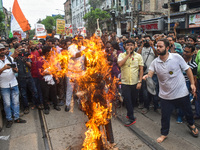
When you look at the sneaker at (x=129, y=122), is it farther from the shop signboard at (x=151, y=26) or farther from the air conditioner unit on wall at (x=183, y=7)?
the shop signboard at (x=151, y=26)

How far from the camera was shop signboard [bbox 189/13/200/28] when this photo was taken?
14847mm

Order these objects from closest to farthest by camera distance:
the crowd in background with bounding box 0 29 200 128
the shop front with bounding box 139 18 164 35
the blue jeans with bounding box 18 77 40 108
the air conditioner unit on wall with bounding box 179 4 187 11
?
the crowd in background with bounding box 0 29 200 128, the blue jeans with bounding box 18 77 40 108, the air conditioner unit on wall with bounding box 179 4 187 11, the shop front with bounding box 139 18 164 35

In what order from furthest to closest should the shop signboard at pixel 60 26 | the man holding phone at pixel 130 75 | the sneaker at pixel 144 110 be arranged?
the shop signboard at pixel 60 26 < the sneaker at pixel 144 110 < the man holding phone at pixel 130 75

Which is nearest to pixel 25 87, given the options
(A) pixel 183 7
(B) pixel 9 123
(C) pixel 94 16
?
(B) pixel 9 123

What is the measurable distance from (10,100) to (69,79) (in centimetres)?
178

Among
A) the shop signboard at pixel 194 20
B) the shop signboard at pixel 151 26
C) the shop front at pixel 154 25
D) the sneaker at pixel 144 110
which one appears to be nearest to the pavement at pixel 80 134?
the sneaker at pixel 144 110

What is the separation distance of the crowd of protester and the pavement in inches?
12.3

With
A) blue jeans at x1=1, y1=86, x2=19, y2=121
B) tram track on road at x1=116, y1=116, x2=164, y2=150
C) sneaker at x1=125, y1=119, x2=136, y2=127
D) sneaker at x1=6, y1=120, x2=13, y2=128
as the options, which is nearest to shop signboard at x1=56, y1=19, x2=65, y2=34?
blue jeans at x1=1, y1=86, x2=19, y2=121

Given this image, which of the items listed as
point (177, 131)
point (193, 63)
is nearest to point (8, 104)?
point (177, 131)

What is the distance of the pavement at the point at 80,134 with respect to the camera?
3607 mm

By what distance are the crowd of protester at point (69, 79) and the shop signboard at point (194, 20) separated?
33.8 feet

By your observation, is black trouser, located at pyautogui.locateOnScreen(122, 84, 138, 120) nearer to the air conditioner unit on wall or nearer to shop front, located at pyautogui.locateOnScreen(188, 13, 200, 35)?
shop front, located at pyautogui.locateOnScreen(188, 13, 200, 35)

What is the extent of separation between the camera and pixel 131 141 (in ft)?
12.2

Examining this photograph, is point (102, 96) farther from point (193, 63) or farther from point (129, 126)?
point (193, 63)
